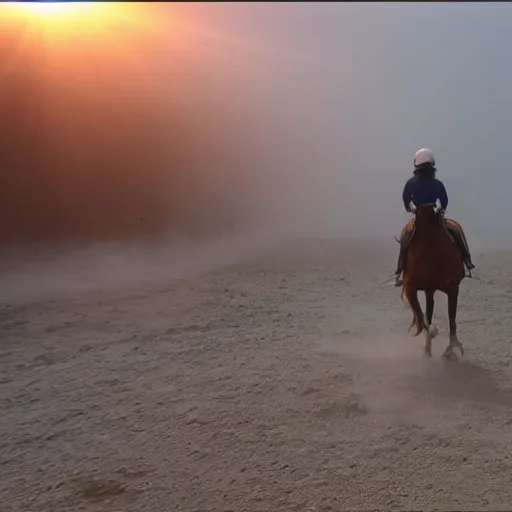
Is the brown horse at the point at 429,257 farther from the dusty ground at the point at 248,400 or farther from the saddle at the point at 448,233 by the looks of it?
the dusty ground at the point at 248,400

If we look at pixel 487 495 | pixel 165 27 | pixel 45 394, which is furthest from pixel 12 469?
pixel 165 27

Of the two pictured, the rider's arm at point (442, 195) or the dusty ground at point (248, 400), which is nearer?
the dusty ground at point (248, 400)

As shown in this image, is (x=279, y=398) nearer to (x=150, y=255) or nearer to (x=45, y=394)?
(x=45, y=394)

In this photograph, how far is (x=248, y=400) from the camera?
11.5 feet

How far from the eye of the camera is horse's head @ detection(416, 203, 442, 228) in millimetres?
3635

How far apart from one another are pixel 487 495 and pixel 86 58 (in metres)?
8.92

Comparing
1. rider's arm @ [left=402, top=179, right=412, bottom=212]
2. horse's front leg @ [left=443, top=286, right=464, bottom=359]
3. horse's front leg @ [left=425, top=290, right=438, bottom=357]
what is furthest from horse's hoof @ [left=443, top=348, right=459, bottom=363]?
rider's arm @ [left=402, top=179, right=412, bottom=212]

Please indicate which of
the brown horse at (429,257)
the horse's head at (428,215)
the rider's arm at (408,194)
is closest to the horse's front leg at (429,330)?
the brown horse at (429,257)

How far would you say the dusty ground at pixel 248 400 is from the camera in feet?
8.70

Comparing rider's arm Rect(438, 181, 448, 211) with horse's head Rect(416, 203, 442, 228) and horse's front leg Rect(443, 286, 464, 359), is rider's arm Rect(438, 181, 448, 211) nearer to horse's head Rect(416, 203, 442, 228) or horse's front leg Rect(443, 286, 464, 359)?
horse's head Rect(416, 203, 442, 228)

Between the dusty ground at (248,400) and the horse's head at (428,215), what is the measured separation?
1.01 meters

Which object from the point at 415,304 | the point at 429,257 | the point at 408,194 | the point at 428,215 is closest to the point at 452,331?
the point at 415,304

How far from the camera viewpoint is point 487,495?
8.27ft

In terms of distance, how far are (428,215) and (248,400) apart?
1.66m
